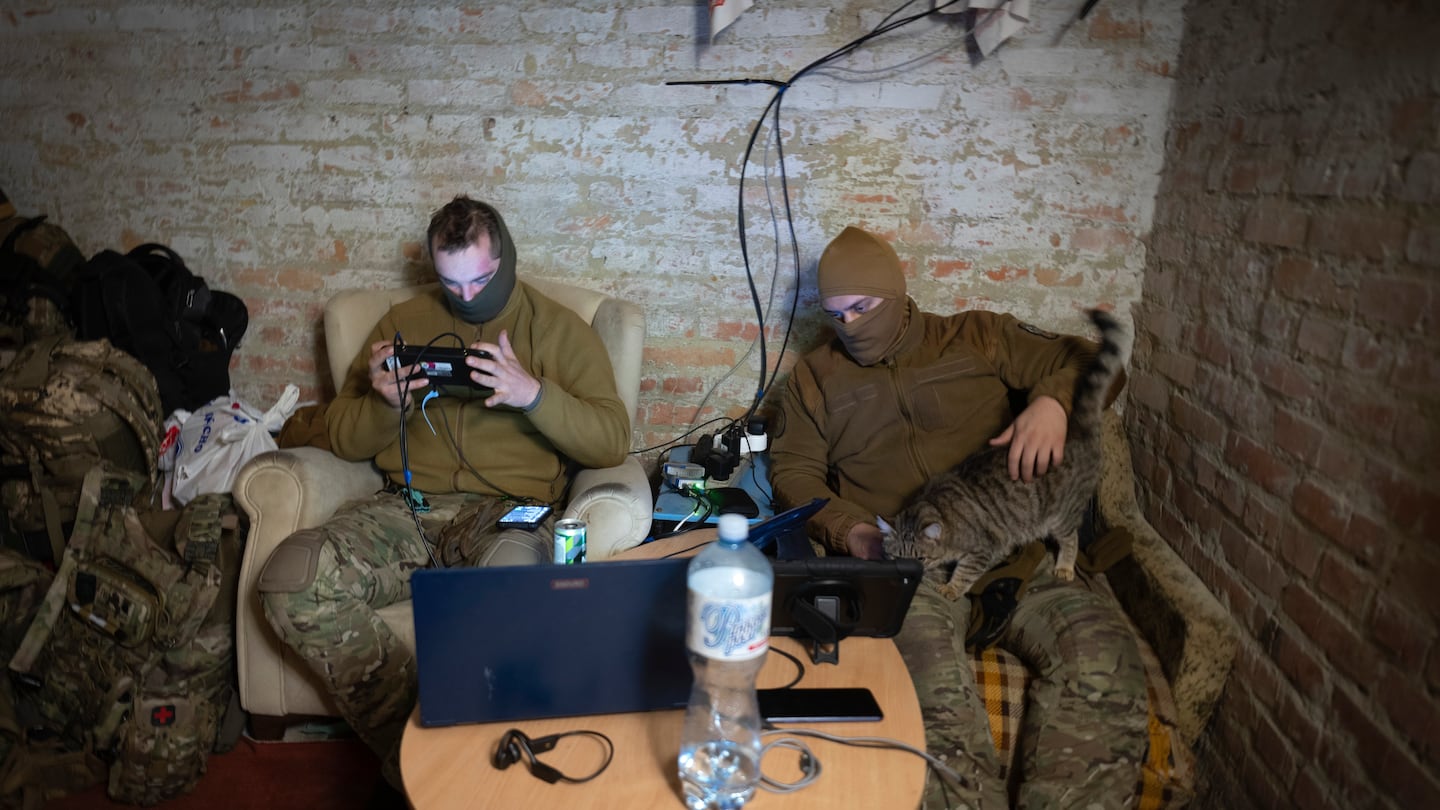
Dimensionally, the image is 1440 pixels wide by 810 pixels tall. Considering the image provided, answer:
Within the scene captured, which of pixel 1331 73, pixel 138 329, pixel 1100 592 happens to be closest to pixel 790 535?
pixel 1100 592

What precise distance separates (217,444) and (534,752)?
1.78 meters

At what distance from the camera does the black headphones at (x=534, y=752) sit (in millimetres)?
1030

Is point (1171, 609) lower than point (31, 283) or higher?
lower

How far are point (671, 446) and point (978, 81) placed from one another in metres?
1.41

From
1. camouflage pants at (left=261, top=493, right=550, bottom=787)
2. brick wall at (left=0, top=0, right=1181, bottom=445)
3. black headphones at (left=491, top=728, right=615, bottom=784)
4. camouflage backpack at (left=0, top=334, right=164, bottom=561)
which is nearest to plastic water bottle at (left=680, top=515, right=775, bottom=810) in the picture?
black headphones at (left=491, top=728, right=615, bottom=784)

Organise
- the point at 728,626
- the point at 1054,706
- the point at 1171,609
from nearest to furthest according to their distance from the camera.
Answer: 1. the point at 728,626
2. the point at 1054,706
3. the point at 1171,609

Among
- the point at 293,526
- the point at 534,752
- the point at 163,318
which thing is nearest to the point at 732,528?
the point at 534,752

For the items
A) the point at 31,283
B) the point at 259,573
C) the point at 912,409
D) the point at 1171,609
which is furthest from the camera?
the point at 31,283

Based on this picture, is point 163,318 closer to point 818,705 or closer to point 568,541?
point 568,541

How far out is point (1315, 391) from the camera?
1.59m

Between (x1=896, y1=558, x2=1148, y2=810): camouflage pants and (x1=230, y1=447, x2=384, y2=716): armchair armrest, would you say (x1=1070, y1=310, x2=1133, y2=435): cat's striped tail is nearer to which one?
(x1=896, y1=558, x2=1148, y2=810): camouflage pants

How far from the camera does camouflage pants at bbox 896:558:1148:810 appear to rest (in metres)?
1.57

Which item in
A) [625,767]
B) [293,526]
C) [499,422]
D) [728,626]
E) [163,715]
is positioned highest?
[728,626]

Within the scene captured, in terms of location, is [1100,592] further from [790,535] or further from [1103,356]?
[790,535]
